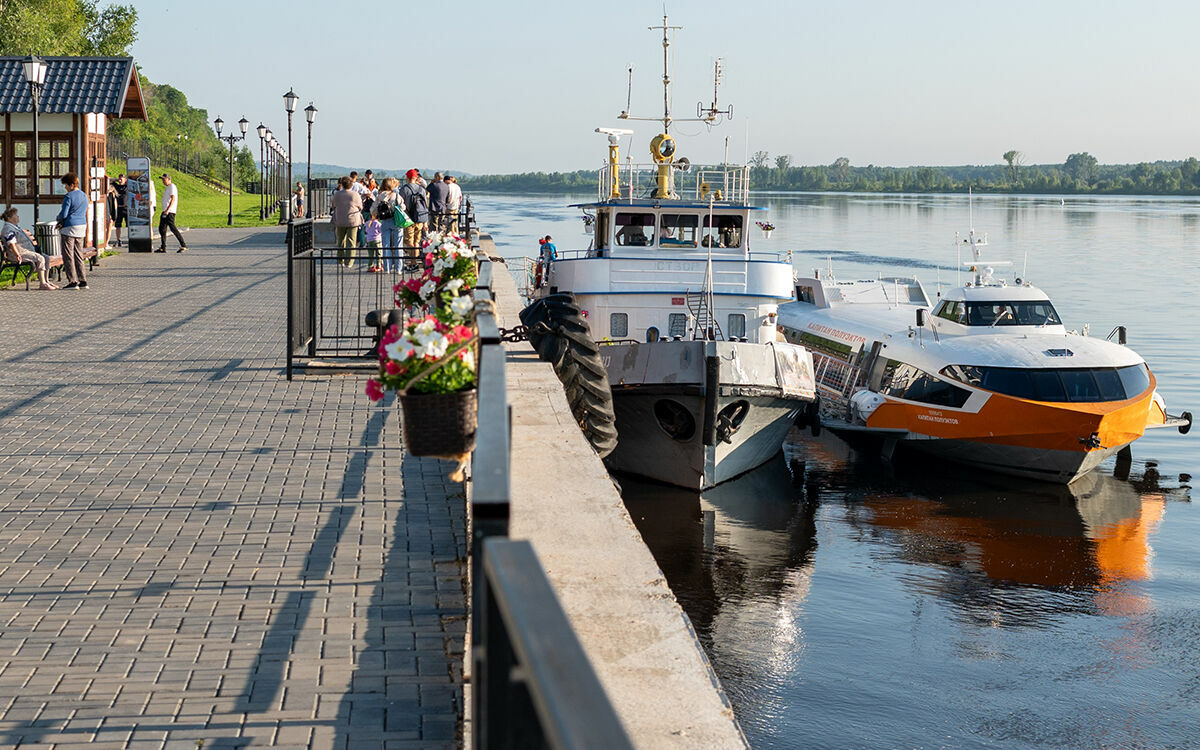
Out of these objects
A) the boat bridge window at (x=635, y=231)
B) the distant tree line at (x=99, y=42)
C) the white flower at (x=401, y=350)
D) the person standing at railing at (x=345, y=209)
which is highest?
the distant tree line at (x=99, y=42)

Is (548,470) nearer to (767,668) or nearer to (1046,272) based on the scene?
(767,668)

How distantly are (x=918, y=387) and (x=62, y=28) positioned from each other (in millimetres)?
67842

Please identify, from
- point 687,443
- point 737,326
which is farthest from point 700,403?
point 737,326

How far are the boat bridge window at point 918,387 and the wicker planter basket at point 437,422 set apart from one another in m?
17.3

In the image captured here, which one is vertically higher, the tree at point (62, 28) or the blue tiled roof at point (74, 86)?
the tree at point (62, 28)

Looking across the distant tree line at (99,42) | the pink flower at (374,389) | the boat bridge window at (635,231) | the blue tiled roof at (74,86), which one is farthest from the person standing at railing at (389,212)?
the distant tree line at (99,42)

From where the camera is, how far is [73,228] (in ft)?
68.6

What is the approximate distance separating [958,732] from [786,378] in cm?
869

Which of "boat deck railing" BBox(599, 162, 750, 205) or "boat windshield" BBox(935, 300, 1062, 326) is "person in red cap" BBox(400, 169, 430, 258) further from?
"boat windshield" BBox(935, 300, 1062, 326)

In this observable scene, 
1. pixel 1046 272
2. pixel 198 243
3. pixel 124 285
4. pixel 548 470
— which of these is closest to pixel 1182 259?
pixel 1046 272

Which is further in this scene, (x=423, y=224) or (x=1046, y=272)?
(x=1046, y=272)

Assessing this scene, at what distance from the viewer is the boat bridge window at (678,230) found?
895 inches

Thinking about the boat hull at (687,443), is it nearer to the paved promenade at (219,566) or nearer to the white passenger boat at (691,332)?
the white passenger boat at (691,332)

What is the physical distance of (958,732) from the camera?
1281cm
